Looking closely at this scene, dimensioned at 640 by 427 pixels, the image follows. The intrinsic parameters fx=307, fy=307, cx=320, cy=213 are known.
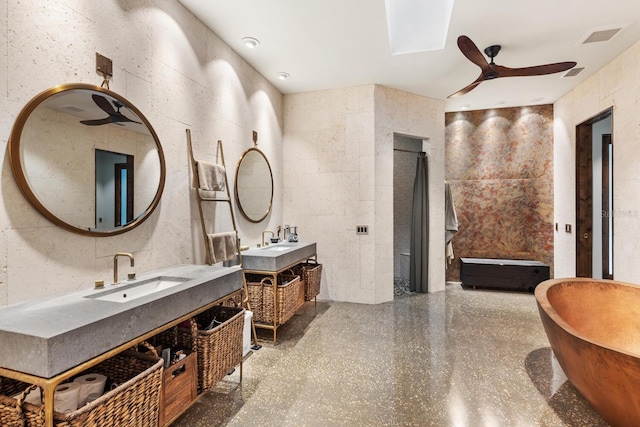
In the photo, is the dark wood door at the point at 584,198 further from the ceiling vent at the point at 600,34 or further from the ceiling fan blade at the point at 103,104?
the ceiling fan blade at the point at 103,104

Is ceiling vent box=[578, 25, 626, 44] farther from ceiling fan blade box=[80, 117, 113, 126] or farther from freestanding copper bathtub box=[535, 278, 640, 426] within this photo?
ceiling fan blade box=[80, 117, 113, 126]

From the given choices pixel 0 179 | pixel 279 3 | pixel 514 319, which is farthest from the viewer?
pixel 514 319

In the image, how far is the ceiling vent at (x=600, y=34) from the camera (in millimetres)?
2921

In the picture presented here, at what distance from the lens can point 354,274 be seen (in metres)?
4.39

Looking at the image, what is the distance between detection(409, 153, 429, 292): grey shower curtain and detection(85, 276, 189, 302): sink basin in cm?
374

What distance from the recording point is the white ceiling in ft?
8.63

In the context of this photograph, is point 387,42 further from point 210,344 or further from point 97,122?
point 210,344

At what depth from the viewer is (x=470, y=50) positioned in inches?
111

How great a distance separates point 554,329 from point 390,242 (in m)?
2.50

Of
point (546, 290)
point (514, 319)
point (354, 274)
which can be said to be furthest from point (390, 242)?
point (546, 290)

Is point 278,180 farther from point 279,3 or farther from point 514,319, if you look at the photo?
point 514,319

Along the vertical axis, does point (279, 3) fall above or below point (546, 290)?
above

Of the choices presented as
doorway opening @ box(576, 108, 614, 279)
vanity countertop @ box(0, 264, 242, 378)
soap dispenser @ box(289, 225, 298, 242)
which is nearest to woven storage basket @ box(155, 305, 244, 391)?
vanity countertop @ box(0, 264, 242, 378)

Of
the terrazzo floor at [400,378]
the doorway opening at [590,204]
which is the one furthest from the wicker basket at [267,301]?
the doorway opening at [590,204]
